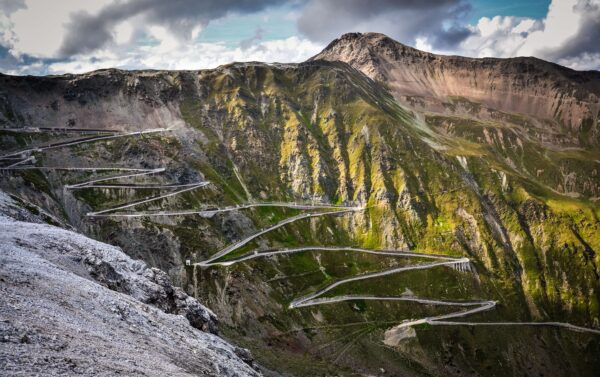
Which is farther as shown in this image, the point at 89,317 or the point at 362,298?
the point at 362,298

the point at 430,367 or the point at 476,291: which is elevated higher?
the point at 476,291

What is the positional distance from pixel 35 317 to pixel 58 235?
32193 millimetres

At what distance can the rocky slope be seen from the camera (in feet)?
107

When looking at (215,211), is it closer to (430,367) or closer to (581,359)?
(430,367)

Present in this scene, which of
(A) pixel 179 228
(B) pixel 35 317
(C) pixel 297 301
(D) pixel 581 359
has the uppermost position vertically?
(B) pixel 35 317

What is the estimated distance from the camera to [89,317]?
139 ft

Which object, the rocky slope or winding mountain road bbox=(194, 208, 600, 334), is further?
winding mountain road bbox=(194, 208, 600, 334)

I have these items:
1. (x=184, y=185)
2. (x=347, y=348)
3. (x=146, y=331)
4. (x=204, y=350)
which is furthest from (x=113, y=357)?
(x=184, y=185)

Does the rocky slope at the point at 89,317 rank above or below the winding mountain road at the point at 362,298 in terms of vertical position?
above

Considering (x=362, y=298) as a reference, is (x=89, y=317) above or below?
above

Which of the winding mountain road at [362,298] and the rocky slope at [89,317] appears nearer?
the rocky slope at [89,317]

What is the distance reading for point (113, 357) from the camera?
120 ft

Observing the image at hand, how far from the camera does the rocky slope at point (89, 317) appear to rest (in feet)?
107

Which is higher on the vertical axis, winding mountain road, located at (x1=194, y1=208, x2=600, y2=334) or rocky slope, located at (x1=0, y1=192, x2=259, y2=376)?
rocky slope, located at (x1=0, y1=192, x2=259, y2=376)
